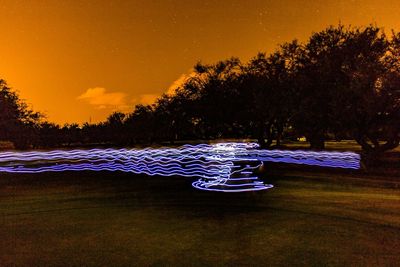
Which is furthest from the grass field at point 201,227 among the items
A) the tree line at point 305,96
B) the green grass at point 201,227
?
the tree line at point 305,96

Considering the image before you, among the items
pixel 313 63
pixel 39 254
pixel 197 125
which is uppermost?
pixel 313 63

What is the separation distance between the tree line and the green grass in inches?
474

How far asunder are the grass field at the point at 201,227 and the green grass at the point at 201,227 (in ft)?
0.07

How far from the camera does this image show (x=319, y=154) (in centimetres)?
3456

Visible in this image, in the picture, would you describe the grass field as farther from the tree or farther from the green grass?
the tree

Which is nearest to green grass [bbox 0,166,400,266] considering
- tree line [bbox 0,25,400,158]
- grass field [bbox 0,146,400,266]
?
grass field [bbox 0,146,400,266]

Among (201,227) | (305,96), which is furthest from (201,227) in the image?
(305,96)

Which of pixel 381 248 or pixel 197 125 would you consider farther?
pixel 197 125

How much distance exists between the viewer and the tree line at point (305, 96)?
96.2ft

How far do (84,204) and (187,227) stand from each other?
5.65 meters

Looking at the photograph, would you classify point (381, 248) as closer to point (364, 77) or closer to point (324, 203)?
point (324, 203)

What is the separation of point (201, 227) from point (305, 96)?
24308 millimetres

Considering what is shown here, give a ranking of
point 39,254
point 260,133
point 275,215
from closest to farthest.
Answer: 1. point 39,254
2. point 275,215
3. point 260,133

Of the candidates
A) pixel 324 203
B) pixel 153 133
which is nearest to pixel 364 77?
pixel 324 203
